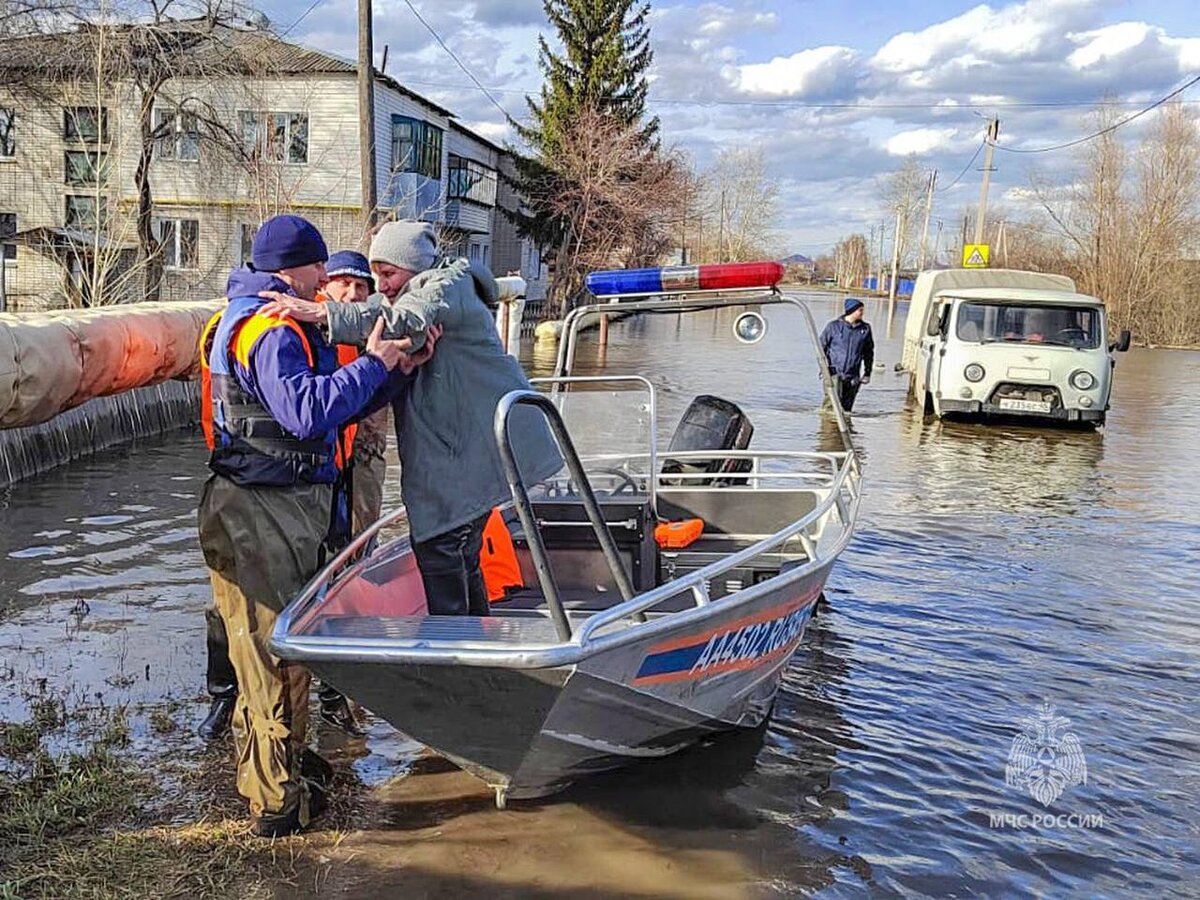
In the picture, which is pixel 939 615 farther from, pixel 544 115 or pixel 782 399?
pixel 544 115

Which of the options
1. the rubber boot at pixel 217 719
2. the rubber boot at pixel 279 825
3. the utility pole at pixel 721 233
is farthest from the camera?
the utility pole at pixel 721 233

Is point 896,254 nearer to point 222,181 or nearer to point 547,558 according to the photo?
point 222,181

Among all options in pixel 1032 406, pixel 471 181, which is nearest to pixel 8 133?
pixel 471 181

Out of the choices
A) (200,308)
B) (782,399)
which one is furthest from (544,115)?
(200,308)

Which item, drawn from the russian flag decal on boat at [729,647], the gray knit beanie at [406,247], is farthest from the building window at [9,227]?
the russian flag decal on boat at [729,647]

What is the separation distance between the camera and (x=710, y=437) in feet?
24.8

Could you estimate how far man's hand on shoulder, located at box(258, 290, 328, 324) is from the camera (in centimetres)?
389

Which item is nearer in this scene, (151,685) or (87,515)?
(151,685)

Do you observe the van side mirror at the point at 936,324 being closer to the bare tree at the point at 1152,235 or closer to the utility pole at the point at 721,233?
the bare tree at the point at 1152,235

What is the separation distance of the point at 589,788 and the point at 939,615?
358 centimetres

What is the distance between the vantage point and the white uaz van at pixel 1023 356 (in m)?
16.0

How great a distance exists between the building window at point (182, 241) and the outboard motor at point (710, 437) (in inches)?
1083

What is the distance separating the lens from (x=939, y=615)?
24.7 ft

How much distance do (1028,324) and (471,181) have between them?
2951 cm
